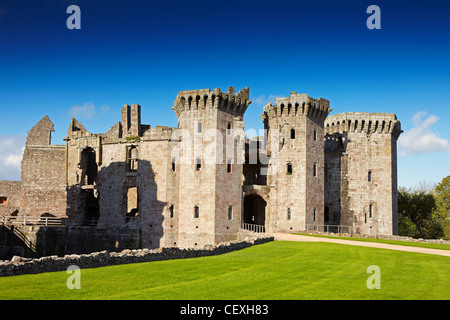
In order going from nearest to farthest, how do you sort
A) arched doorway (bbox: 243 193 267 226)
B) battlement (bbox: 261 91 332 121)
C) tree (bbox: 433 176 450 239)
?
1. battlement (bbox: 261 91 332 121)
2. arched doorway (bbox: 243 193 267 226)
3. tree (bbox: 433 176 450 239)

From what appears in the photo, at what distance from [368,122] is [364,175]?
610 centimetres

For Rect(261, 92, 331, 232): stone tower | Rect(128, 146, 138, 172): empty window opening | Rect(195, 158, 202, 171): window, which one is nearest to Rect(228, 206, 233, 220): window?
Rect(261, 92, 331, 232): stone tower

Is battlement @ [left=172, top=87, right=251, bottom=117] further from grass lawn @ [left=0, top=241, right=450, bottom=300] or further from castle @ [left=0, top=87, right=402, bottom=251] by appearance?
grass lawn @ [left=0, top=241, right=450, bottom=300]

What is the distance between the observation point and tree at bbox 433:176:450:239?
60688 millimetres

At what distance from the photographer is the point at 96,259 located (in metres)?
18.8

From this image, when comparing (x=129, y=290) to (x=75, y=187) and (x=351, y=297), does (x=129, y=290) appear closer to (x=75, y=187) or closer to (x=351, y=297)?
(x=351, y=297)

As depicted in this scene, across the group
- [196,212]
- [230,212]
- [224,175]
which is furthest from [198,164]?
[230,212]

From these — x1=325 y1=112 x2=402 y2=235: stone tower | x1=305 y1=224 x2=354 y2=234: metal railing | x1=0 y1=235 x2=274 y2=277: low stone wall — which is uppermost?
x1=325 y1=112 x2=402 y2=235: stone tower

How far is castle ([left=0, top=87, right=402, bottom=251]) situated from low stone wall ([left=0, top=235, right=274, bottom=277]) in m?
17.5

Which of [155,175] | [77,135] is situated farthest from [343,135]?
[77,135]

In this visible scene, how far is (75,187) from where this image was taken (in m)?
48.1

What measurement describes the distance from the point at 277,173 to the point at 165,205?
39.9 ft

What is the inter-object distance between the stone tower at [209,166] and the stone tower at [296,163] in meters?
4.24

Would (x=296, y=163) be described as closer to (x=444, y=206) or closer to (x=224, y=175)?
(x=224, y=175)
